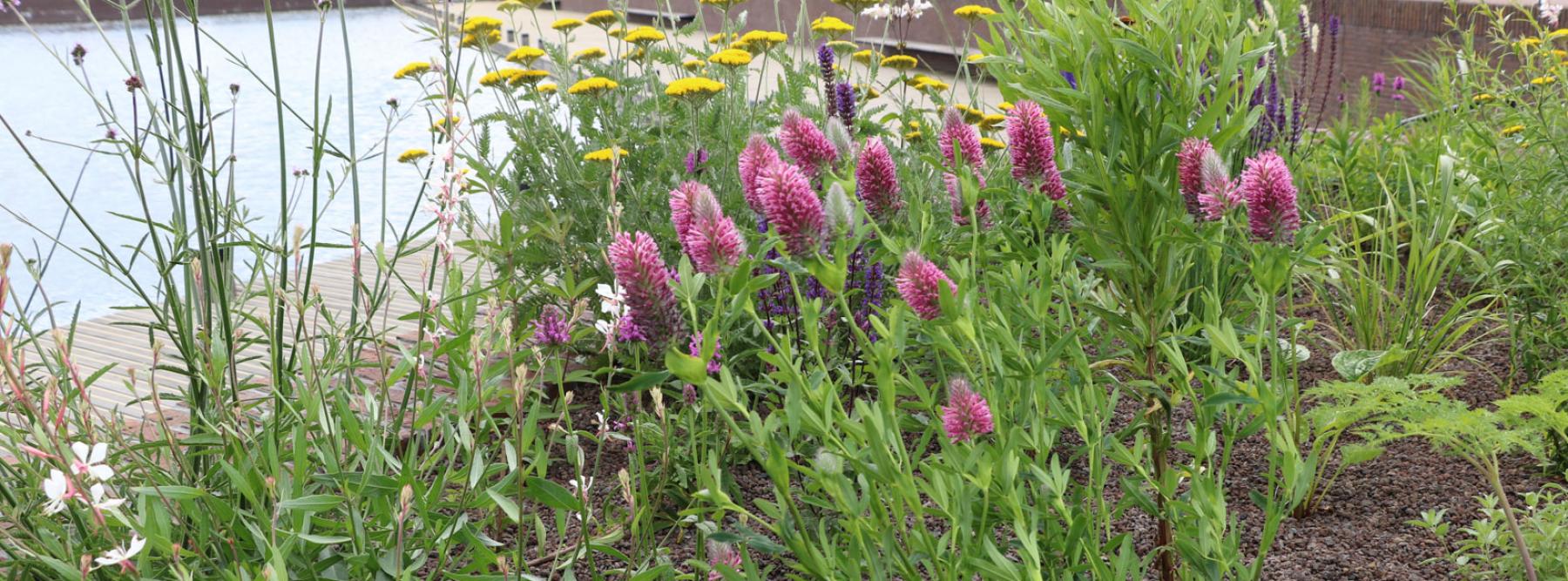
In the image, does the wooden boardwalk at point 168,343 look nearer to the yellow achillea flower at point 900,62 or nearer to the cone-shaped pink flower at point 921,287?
the yellow achillea flower at point 900,62

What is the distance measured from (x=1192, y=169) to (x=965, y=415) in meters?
0.40

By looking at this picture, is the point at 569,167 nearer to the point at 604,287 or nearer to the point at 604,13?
the point at 604,13

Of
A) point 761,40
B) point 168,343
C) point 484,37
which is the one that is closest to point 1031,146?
point 761,40

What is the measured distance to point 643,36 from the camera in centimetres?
293

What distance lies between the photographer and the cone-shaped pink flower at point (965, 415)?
1.21 meters

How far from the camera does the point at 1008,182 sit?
7.55 feet

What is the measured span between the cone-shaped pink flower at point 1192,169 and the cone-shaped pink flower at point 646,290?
589 mm

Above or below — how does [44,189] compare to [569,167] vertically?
below

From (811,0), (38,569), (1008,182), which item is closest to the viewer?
(38,569)

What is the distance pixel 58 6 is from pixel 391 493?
16.3m

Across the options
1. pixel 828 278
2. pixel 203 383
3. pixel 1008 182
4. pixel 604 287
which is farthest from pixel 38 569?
pixel 1008 182

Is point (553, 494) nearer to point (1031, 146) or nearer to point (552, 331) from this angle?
point (552, 331)

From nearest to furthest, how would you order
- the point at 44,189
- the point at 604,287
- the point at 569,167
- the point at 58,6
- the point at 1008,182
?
the point at 604,287, the point at 1008,182, the point at 569,167, the point at 44,189, the point at 58,6

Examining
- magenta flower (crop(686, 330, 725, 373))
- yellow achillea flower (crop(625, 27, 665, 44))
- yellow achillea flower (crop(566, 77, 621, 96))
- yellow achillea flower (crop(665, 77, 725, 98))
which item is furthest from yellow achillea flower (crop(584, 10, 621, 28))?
magenta flower (crop(686, 330, 725, 373))
